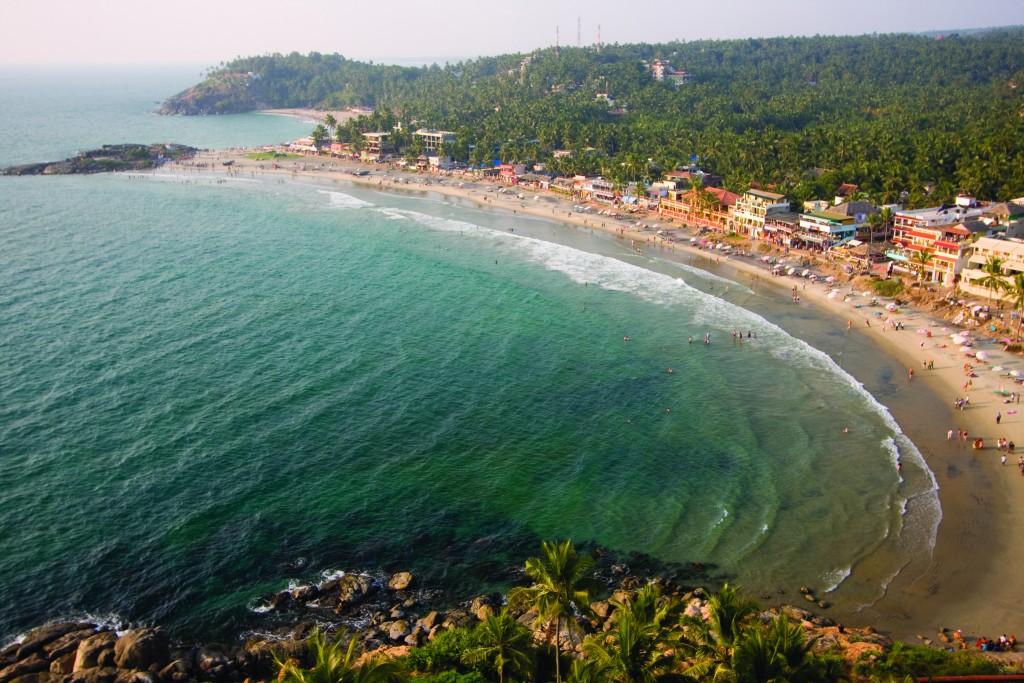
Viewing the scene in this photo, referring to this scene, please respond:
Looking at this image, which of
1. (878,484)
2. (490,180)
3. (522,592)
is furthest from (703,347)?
(490,180)

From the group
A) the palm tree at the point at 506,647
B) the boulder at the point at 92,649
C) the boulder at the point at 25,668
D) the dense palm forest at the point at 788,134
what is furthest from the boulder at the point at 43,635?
the dense palm forest at the point at 788,134

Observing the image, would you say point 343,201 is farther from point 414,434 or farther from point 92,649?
point 92,649

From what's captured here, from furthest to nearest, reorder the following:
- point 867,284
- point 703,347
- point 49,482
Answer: point 867,284
point 703,347
point 49,482

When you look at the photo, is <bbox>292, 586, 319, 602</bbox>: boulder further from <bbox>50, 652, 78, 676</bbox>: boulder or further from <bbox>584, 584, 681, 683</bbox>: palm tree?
<bbox>584, 584, 681, 683</bbox>: palm tree

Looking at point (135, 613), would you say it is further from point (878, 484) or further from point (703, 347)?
point (703, 347)

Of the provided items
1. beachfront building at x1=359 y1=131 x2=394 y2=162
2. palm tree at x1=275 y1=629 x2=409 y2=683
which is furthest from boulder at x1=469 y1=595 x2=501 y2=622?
beachfront building at x1=359 y1=131 x2=394 y2=162
